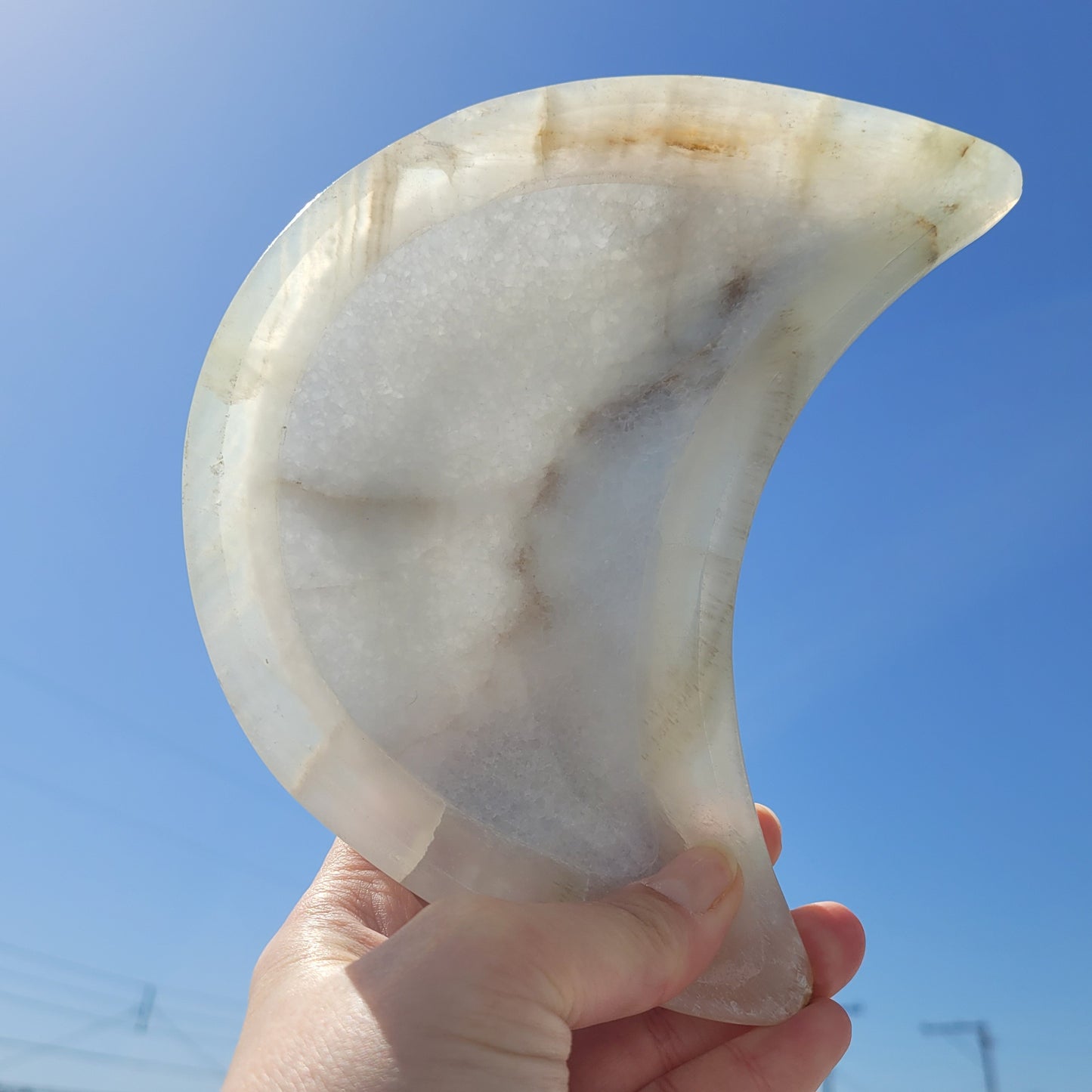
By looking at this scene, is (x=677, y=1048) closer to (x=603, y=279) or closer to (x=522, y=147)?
(x=603, y=279)

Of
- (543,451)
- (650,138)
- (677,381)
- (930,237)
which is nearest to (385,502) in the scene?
(543,451)

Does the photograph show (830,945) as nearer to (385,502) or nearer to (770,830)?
(770,830)

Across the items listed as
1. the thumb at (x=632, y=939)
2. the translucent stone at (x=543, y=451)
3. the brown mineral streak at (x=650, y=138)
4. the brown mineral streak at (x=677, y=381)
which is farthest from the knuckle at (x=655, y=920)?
the brown mineral streak at (x=650, y=138)

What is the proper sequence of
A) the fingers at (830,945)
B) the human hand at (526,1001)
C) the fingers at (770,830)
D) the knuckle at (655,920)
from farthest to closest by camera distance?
the fingers at (770,830)
the fingers at (830,945)
the knuckle at (655,920)
the human hand at (526,1001)

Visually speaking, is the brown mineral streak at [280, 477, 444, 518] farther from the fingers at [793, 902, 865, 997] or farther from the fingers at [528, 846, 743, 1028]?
the fingers at [793, 902, 865, 997]

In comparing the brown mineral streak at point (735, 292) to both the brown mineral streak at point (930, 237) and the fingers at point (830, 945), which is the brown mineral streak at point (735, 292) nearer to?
the brown mineral streak at point (930, 237)

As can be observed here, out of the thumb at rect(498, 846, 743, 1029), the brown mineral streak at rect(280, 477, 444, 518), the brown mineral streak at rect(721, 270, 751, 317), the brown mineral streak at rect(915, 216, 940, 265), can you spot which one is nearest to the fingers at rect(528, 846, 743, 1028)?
the thumb at rect(498, 846, 743, 1029)

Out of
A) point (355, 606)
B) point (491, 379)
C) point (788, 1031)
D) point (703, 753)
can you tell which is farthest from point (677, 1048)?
point (491, 379)
